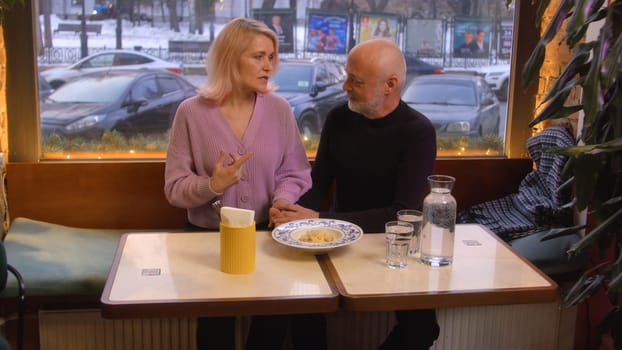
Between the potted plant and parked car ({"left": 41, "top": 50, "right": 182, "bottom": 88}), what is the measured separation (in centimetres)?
194

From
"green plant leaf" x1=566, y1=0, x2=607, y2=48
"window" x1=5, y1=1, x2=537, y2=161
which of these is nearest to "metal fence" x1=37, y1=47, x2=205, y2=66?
"window" x1=5, y1=1, x2=537, y2=161

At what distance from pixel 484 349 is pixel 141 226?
1.69 metres

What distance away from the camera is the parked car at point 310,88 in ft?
11.6

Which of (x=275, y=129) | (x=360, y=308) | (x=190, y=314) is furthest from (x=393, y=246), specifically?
(x=275, y=129)

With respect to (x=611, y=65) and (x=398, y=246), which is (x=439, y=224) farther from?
(x=611, y=65)

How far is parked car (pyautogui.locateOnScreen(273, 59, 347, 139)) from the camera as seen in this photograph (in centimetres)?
352

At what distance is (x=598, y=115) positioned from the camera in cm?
196

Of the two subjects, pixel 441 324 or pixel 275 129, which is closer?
pixel 275 129

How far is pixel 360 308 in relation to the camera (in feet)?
5.63

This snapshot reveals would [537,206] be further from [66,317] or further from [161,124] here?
[66,317]

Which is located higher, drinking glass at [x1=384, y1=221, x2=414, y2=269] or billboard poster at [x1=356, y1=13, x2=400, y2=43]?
billboard poster at [x1=356, y1=13, x2=400, y2=43]

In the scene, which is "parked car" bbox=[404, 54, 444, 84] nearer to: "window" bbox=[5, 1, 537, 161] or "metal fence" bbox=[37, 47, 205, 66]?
"window" bbox=[5, 1, 537, 161]

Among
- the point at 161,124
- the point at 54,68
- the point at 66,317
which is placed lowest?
the point at 66,317

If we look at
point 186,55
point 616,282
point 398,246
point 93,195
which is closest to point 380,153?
point 398,246
